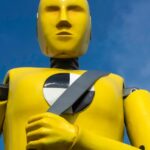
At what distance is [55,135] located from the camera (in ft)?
13.3

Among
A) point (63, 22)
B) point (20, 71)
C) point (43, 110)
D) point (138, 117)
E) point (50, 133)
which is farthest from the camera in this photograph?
Answer: point (20, 71)

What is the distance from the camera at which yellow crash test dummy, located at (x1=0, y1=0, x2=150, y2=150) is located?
4.11 meters

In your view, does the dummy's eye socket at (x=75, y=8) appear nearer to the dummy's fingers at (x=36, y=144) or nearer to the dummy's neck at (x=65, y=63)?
the dummy's neck at (x=65, y=63)

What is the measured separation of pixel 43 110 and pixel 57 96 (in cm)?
15

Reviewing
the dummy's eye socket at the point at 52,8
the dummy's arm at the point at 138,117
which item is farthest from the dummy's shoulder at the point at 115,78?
the dummy's eye socket at the point at 52,8

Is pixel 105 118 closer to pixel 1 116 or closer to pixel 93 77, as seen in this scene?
pixel 93 77

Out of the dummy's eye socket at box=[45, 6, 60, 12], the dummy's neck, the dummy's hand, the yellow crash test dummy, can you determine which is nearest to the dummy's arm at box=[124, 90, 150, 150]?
the yellow crash test dummy

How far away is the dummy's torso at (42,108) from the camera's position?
4.55 m

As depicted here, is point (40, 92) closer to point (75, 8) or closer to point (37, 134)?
point (37, 134)

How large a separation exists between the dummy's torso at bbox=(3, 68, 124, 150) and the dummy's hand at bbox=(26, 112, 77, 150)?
1.26 ft

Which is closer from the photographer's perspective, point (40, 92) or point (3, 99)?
point (40, 92)

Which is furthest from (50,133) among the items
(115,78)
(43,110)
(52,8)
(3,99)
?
(52,8)

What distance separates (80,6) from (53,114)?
1189 mm

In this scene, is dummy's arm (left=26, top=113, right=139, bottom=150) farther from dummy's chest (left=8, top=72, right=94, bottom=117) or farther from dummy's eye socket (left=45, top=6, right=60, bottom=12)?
dummy's eye socket (left=45, top=6, right=60, bottom=12)
